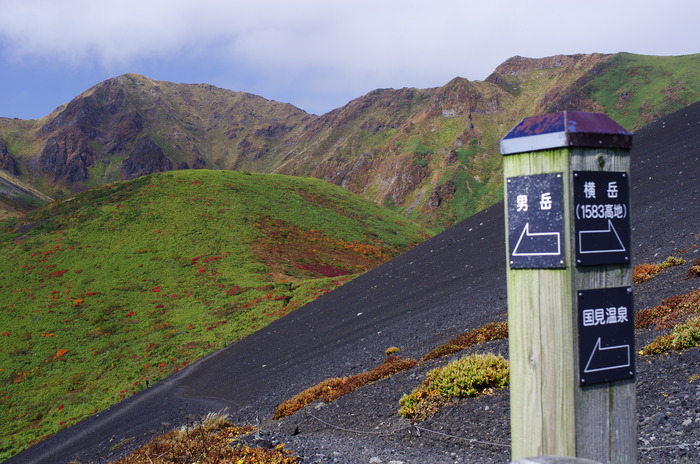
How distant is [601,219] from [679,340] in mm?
7788

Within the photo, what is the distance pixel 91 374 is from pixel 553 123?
40296mm

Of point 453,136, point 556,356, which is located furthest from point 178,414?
point 453,136

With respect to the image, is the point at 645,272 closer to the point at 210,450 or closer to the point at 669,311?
the point at 669,311

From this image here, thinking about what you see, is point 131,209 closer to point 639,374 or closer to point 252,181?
point 252,181

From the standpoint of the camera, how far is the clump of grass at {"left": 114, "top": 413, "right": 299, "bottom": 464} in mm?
8828

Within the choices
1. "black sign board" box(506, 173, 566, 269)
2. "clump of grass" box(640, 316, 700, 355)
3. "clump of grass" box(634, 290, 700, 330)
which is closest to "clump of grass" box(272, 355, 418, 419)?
"clump of grass" box(634, 290, 700, 330)

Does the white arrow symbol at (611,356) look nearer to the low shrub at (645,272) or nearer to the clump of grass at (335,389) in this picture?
the clump of grass at (335,389)

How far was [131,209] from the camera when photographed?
70.8 meters

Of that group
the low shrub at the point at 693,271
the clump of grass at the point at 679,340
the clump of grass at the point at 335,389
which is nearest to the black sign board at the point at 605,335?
the clump of grass at the point at 679,340

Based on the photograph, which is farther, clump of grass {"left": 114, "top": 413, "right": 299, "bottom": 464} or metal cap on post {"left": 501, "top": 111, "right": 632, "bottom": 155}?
clump of grass {"left": 114, "top": 413, "right": 299, "bottom": 464}

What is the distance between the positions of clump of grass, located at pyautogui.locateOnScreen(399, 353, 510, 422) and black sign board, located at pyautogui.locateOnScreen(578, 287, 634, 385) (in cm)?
710

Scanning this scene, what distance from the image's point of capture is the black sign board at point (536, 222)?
3014mm

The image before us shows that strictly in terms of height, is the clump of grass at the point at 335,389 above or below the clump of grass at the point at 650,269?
below

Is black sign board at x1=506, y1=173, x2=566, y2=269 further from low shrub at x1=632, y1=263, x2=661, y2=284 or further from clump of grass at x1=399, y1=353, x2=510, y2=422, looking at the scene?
low shrub at x1=632, y1=263, x2=661, y2=284
